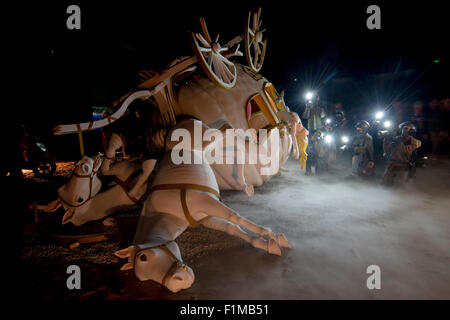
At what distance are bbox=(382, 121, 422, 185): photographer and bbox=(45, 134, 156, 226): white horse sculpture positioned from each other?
Result: 5.57 metres

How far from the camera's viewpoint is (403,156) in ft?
16.1

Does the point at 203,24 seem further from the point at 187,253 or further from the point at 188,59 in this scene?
the point at 187,253

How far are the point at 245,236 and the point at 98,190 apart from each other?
6.71 feet

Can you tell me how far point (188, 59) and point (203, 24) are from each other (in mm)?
535

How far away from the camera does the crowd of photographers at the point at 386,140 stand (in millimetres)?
4965

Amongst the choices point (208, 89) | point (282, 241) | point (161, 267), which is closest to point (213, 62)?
point (208, 89)

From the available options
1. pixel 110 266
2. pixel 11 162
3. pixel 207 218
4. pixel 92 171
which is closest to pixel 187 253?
pixel 207 218

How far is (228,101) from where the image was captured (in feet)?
11.0

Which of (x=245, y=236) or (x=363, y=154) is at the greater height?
(x=363, y=154)

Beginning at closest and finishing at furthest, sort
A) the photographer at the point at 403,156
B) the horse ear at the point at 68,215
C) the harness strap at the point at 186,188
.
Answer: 1. the harness strap at the point at 186,188
2. the horse ear at the point at 68,215
3. the photographer at the point at 403,156

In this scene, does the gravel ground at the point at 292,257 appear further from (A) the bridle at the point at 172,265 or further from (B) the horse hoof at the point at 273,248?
(A) the bridle at the point at 172,265

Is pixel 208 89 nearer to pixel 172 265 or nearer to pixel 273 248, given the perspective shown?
pixel 273 248

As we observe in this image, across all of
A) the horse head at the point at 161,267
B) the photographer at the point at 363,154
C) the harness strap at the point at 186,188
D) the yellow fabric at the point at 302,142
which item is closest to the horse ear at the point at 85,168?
the harness strap at the point at 186,188
